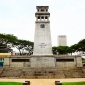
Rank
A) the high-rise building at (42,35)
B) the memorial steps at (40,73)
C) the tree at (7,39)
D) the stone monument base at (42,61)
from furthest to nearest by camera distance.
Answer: the tree at (7,39)
the high-rise building at (42,35)
the stone monument base at (42,61)
the memorial steps at (40,73)

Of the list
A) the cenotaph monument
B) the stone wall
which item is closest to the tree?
the stone wall

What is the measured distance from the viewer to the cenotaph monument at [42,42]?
33.7m

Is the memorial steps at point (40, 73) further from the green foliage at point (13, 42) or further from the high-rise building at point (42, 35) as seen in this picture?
the green foliage at point (13, 42)

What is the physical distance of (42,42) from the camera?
3466cm

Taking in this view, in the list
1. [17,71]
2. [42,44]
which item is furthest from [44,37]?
[17,71]

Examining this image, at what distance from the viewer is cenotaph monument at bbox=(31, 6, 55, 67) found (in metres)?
33.7

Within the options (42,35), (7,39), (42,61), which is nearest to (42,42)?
(42,35)

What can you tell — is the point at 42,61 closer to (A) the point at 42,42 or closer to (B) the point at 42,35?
(A) the point at 42,42

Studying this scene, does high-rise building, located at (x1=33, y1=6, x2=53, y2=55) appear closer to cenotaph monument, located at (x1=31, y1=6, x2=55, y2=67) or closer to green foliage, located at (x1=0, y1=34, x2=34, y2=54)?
cenotaph monument, located at (x1=31, y1=6, x2=55, y2=67)

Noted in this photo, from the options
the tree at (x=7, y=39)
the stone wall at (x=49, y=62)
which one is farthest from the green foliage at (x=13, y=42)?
the stone wall at (x=49, y=62)

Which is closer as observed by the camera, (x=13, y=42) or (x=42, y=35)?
(x=42, y=35)

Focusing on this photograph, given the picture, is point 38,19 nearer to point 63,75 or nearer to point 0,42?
point 63,75

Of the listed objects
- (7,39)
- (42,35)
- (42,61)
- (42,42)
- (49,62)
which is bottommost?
(49,62)

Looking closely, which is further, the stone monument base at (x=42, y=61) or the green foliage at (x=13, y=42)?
the green foliage at (x=13, y=42)
